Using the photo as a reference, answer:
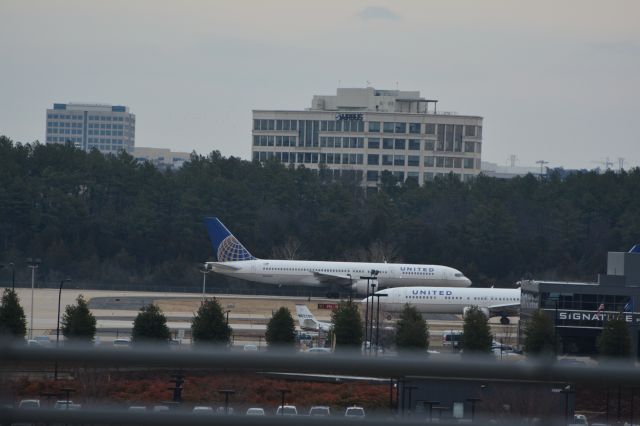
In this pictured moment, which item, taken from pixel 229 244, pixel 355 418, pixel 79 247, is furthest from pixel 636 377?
pixel 79 247

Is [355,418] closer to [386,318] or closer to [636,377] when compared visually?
[636,377]

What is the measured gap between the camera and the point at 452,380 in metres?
4.30

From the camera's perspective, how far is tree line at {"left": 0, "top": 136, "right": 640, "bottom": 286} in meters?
75.3

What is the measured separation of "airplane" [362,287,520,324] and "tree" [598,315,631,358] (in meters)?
18.4

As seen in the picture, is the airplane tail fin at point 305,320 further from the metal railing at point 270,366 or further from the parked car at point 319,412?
the metal railing at point 270,366

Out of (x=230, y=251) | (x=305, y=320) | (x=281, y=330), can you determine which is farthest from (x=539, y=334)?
(x=230, y=251)

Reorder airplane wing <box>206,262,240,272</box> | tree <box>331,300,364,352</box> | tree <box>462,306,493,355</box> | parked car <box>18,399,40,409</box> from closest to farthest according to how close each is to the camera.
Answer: parked car <box>18,399,40,409</box> < tree <box>462,306,493,355</box> < tree <box>331,300,364,352</box> < airplane wing <box>206,262,240,272</box>

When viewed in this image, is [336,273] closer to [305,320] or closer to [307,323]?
[305,320]

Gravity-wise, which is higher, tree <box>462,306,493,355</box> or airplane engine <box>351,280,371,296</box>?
airplane engine <box>351,280,371,296</box>

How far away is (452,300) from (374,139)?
6244 cm

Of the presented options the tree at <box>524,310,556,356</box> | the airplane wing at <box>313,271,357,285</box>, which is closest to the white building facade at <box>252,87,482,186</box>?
the airplane wing at <box>313,271,357,285</box>

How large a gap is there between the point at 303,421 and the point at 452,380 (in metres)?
0.61

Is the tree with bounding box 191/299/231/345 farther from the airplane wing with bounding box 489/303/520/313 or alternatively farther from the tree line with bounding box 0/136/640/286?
the tree line with bounding box 0/136/640/286

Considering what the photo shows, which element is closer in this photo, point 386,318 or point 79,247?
point 386,318
